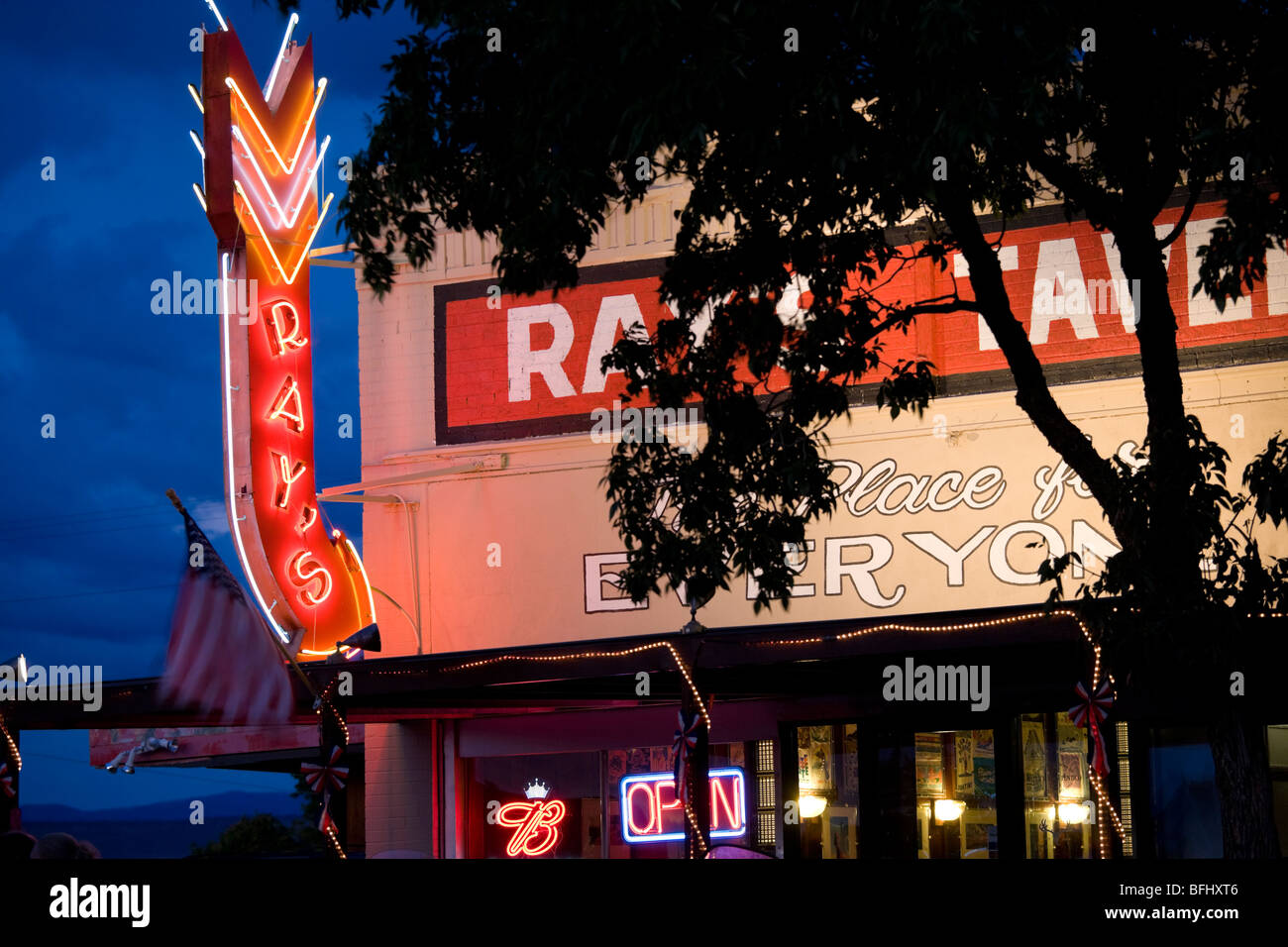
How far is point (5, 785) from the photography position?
1466cm

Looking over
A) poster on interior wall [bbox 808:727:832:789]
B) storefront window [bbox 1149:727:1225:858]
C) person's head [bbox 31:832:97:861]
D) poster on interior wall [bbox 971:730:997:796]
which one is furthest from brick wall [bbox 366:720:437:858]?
person's head [bbox 31:832:97:861]

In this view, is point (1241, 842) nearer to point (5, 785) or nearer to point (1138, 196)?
point (1138, 196)

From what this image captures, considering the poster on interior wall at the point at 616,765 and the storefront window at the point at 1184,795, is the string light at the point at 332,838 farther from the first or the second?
the storefront window at the point at 1184,795

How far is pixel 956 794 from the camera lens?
1515 centimetres

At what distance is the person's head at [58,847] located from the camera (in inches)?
271

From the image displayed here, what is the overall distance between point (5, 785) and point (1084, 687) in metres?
10.3

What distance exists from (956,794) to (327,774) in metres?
6.30

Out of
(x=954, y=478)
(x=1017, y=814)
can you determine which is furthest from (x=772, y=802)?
(x=954, y=478)

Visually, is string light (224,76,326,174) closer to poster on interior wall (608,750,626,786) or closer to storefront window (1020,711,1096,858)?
poster on interior wall (608,750,626,786)

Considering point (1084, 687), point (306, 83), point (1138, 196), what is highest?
point (306, 83)

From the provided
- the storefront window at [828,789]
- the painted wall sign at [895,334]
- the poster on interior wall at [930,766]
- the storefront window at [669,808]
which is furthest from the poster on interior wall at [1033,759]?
the painted wall sign at [895,334]

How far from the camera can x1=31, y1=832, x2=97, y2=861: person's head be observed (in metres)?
6.89

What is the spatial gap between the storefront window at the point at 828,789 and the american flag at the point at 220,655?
585 cm

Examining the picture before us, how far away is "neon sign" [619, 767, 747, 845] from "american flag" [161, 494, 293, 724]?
450 centimetres
